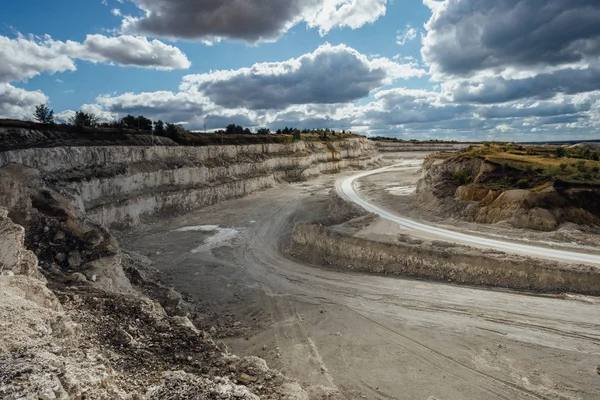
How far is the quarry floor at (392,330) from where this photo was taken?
1148 centimetres

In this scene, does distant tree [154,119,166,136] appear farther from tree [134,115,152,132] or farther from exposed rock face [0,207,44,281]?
exposed rock face [0,207,44,281]

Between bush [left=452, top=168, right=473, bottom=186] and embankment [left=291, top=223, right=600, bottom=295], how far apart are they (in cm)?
1457

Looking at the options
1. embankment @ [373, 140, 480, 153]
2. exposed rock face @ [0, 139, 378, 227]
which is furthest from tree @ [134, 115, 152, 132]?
embankment @ [373, 140, 480, 153]

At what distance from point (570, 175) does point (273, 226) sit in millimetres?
22806

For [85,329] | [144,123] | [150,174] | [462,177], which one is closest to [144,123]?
[144,123]

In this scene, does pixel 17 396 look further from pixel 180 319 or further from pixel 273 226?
pixel 273 226

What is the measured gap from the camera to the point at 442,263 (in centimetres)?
1967

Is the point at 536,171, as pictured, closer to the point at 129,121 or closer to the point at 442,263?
the point at 442,263

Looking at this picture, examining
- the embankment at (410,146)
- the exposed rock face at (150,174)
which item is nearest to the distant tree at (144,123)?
the exposed rock face at (150,174)

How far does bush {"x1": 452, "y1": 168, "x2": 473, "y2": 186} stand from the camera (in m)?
33.4

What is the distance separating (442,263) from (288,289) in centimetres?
814

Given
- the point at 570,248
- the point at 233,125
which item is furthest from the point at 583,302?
the point at 233,125

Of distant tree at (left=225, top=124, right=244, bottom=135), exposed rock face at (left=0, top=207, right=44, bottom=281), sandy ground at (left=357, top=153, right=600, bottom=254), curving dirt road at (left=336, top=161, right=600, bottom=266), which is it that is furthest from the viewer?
distant tree at (left=225, top=124, right=244, bottom=135)

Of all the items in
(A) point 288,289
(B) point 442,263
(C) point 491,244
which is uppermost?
(C) point 491,244
